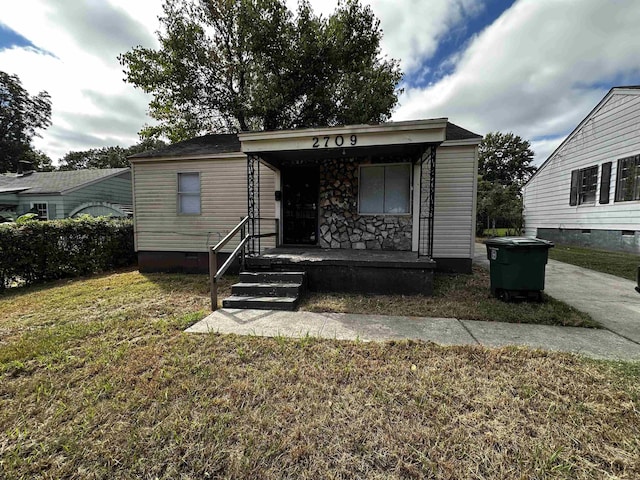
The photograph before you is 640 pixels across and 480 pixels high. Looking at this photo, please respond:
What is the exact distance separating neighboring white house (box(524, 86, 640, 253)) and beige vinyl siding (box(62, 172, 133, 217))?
2349 centimetres

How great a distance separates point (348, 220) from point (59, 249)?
23.8ft

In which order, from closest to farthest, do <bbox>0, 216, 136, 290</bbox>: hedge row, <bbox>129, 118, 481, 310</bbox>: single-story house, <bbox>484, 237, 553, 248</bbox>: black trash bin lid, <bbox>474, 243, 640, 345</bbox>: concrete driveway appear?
<bbox>474, 243, 640, 345</bbox>: concrete driveway, <bbox>484, 237, 553, 248</bbox>: black trash bin lid, <bbox>129, 118, 481, 310</bbox>: single-story house, <bbox>0, 216, 136, 290</bbox>: hedge row

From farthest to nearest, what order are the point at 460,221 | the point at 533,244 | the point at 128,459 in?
the point at 460,221 → the point at 533,244 → the point at 128,459

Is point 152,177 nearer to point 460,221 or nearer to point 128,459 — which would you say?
point 128,459

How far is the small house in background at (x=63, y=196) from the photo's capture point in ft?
44.4

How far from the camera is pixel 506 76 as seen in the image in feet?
32.3

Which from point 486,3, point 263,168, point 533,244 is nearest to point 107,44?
point 263,168

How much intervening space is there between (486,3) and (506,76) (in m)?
3.19

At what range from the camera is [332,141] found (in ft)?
16.1

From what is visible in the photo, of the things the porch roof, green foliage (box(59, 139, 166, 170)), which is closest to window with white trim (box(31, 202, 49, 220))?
the porch roof

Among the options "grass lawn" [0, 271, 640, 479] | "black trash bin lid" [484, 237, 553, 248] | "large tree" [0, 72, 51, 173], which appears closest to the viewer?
"grass lawn" [0, 271, 640, 479]

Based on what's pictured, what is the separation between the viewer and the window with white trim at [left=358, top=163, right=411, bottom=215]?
20.7ft

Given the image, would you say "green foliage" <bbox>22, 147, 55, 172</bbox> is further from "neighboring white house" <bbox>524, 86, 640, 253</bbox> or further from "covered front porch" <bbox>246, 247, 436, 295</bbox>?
"neighboring white house" <bbox>524, 86, 640, 253</bbox>

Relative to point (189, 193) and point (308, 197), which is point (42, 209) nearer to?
point (189, 193)
